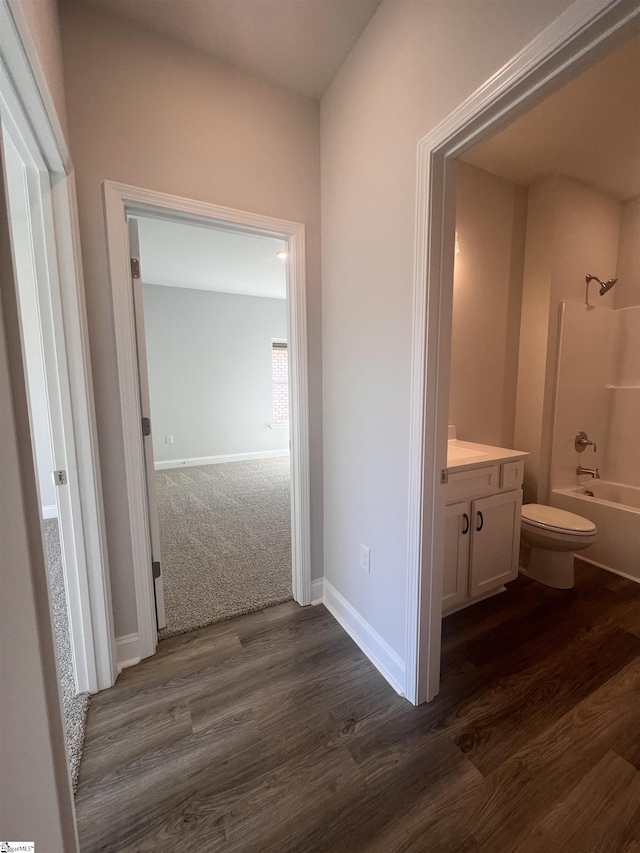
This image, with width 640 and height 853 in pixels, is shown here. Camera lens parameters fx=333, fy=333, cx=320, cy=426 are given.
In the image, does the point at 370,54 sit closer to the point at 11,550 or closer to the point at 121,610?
the point at 11,550

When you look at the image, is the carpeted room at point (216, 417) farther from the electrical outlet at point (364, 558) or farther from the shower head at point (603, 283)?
the shower head at point (603, 283)

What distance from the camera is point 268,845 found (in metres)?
0.97

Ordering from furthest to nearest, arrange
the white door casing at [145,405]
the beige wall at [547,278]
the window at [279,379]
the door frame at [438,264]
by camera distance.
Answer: the window at [279,379] → the beige wall at [547,278] → the white door casing at [145,405] → the door frame at [438,264]

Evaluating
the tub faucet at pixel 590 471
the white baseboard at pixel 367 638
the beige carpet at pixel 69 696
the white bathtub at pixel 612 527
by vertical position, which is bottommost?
the beige carpet at pixel 69 696

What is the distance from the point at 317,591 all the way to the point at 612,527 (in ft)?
6.97

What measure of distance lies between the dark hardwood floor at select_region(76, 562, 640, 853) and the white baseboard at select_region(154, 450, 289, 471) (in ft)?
12.5

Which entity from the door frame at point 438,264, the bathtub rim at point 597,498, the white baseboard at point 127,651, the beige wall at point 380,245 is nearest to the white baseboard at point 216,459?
the white baseboard at point 127,651

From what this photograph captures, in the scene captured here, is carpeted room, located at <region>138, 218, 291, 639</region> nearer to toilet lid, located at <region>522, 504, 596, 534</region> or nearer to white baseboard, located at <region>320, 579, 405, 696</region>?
white baseboard, located at <region>320, 579, 405, 696</region>

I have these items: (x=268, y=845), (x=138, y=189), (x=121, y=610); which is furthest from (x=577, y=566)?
(x=138, y=189)

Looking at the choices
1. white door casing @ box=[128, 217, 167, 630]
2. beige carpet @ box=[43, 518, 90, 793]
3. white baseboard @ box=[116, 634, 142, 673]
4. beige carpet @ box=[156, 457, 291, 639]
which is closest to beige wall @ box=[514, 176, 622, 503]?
beige carpet @ box=[156, 457, 291, 639]

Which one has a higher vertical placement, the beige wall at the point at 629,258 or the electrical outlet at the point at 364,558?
the beige wall at the point at 629,258

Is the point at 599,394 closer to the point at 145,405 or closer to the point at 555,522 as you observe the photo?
the point at 555,522

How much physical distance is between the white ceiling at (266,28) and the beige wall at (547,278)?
1.79 metres

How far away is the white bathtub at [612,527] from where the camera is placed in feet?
7.41
